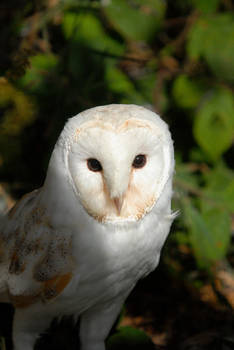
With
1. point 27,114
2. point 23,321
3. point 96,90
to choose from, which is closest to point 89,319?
point 23,321

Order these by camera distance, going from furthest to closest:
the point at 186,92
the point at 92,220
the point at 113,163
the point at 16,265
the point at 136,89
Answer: the point at 136,89
the point at 186,92
the point at 16,265
the point at 92,220
the point at 113,163

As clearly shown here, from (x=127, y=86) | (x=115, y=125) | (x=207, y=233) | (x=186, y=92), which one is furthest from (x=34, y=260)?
(x=186, y=92)

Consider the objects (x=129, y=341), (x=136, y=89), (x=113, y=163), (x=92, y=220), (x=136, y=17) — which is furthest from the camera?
(x=136, y=89)

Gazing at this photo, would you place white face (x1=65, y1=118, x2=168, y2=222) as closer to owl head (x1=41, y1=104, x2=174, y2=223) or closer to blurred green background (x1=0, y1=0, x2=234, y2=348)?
owl head (x1=41, y1=104, x2=174, y2=223)

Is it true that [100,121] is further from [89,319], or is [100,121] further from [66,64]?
[66,64]

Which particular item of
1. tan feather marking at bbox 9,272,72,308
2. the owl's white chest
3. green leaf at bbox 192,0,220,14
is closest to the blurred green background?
green leaf at bbox 192,0,220,14

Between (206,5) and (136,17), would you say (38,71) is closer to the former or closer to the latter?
(136,17)
